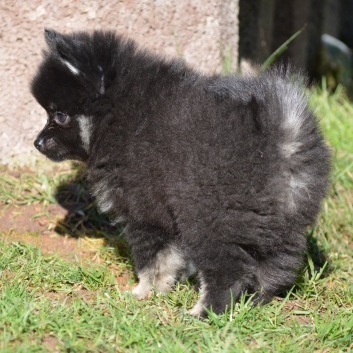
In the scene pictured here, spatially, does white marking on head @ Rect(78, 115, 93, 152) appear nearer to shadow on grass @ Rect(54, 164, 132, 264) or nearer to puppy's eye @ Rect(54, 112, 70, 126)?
puppy's eye @ Rect(54, 112, 70, 126)

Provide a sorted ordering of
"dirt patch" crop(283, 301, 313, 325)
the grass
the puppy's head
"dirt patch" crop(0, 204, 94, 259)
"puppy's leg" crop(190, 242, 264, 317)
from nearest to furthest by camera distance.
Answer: the grass
"puppy's leg" crop(190, 242, 264, 317)
"dirt patch" crop(283, 301, 313, 325)
the puppy's head
"dirt patch" crop(0, 204, 94, 259)

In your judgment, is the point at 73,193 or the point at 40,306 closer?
the point at 40,306

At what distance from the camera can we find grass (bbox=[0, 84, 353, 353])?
10.1 feet

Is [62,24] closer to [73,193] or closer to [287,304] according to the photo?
[73,193]

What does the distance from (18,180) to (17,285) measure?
1649mm

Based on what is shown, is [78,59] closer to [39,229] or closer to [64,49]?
[64,49]

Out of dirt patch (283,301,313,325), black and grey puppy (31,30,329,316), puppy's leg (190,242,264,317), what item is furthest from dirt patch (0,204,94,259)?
dirt patch (283,301,313,325)

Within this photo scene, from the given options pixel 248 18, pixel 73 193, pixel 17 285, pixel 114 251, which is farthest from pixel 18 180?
pixel 248 18

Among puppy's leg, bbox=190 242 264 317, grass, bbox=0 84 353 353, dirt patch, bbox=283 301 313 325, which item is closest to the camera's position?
grass, bbox=0 84 353 353

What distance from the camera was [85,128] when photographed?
3.85 m

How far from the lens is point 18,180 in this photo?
508cm

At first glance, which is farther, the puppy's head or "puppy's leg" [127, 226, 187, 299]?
"puppy's leg" [127, 226, 187, 299]

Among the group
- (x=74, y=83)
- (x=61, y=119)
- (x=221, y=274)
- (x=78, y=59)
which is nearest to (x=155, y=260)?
(x=221, y=274)

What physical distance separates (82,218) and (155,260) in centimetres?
128
